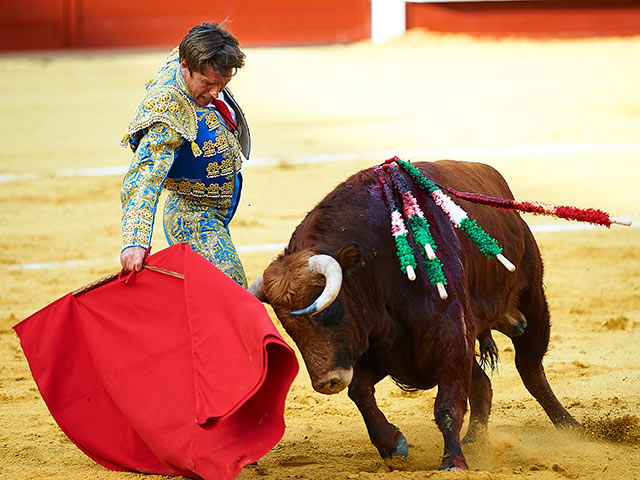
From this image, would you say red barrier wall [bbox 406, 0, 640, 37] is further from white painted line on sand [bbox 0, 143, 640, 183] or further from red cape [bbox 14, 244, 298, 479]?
red cape [bbox 14, 244, 298, 479]

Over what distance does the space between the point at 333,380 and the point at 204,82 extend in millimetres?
970

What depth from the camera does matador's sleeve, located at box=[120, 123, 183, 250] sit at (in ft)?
10.1

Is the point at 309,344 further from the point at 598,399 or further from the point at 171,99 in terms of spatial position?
the point at 598,399

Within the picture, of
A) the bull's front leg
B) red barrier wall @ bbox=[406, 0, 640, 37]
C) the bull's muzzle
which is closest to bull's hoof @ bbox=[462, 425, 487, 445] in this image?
the bull's front leg

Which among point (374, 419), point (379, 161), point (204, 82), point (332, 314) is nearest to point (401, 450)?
point (374, 419)

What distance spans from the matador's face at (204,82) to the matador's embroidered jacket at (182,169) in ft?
0.09

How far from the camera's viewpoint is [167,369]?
310 centimetres

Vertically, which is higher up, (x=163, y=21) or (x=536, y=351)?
(x=163, y=21)

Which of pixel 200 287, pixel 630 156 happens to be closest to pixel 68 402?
pixel 200 287

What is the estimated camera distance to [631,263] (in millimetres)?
6195

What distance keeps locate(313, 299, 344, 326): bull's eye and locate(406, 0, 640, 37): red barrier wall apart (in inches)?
399

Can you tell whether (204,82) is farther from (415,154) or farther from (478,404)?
(415,154)

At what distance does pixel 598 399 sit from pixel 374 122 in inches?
248

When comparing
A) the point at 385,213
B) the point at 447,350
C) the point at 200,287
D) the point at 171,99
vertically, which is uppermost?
the point at 171,99
